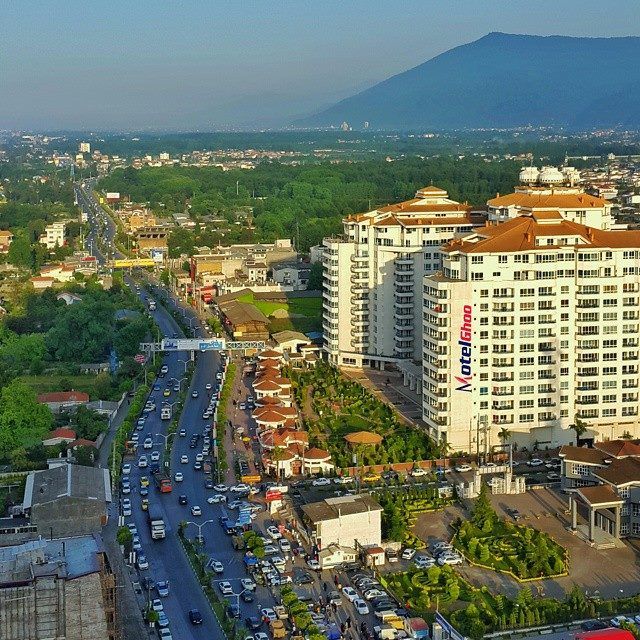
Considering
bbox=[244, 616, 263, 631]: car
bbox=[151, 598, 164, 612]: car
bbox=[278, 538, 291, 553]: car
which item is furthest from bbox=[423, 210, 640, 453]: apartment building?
bbox=[151, 598, 164, 612]: car

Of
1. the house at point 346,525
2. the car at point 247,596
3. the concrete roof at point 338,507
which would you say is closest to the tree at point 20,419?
the concrete roof at point 338,507

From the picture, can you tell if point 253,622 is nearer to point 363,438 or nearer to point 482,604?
point 482,604

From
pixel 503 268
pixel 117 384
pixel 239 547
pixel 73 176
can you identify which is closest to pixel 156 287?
pixel 117 384

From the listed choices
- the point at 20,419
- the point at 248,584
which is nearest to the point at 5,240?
the point at 20,419

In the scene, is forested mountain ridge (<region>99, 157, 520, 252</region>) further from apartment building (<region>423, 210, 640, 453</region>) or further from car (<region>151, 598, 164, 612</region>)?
car (<region>151, 598, 164, 612</region>)

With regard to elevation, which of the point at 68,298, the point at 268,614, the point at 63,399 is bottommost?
the point at 268,614
